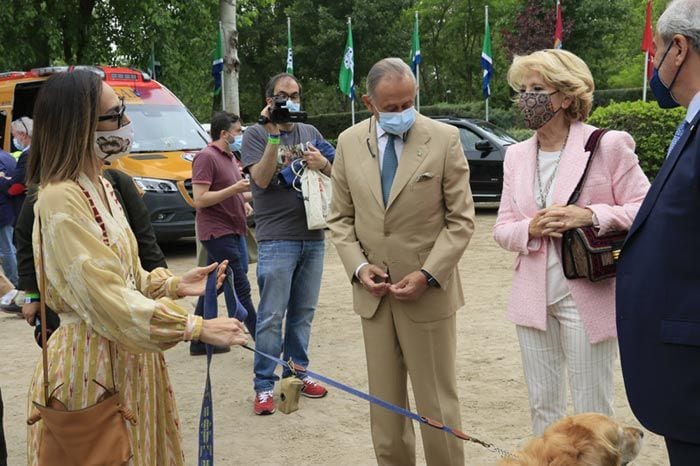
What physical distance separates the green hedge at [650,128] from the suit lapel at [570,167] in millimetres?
11753

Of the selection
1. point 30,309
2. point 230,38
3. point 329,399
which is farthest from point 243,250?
point 230,38

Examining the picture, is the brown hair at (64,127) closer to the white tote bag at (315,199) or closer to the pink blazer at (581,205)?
the pink blazer at (581,205)

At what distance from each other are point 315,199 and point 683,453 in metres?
3.26

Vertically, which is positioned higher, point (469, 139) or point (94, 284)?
point (94, 284)

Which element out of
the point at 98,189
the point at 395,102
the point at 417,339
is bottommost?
the point at 417,339

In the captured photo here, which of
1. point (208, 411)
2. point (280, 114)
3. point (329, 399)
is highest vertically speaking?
point (280, 114)

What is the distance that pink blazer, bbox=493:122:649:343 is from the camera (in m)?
3.31

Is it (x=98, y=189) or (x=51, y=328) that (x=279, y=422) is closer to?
(x=51, y=328)

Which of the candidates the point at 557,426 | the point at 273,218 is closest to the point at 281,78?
the point at 273,218

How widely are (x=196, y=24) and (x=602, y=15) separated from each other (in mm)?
19032

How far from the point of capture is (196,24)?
2208 cm

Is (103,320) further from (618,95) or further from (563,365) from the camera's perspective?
(618,95)

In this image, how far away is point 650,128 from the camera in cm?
1452

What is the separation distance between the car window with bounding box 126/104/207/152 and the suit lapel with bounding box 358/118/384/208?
9.07m
